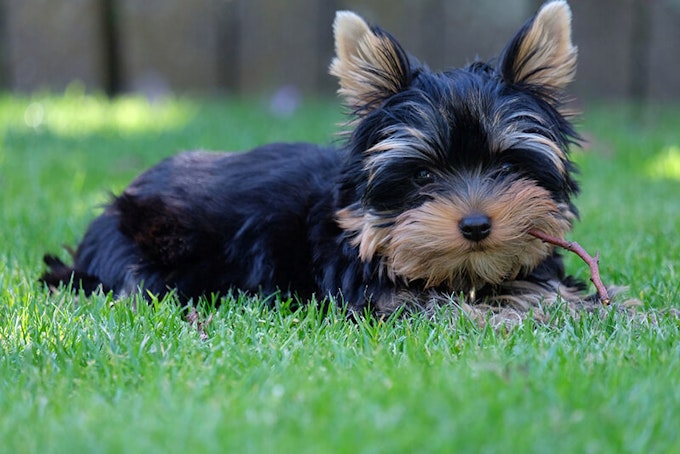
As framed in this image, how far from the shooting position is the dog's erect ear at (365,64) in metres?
4.51

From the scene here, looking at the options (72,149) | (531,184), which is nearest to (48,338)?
(531,184)

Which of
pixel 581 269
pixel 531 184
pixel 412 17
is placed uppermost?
pixel 412 17

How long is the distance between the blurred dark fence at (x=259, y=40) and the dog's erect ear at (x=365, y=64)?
37.8 feet

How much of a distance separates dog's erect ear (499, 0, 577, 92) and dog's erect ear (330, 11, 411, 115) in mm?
558

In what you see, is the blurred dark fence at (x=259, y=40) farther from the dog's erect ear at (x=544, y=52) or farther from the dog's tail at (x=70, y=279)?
the dog's tail at (x=70, y=279)

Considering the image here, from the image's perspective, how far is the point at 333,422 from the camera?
2.82 m

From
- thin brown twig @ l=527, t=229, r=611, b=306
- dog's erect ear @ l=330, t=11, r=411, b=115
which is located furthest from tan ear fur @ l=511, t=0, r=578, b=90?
thin brown twig @ l=527, t=229, r=611, b=306

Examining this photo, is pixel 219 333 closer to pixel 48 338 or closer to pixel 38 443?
pixel 48 338

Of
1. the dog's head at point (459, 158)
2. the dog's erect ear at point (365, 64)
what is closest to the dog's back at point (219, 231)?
the dog's head at point (459, 158)

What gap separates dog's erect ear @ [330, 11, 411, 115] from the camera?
14.8 feet

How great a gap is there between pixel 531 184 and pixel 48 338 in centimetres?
240

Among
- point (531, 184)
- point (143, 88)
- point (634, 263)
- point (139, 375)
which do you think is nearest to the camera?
point (139, 375)

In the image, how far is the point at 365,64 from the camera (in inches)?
180

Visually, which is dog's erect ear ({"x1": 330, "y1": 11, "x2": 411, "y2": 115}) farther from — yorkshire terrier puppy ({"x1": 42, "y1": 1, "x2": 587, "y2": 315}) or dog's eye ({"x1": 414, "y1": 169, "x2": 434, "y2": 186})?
dog's eye ({"x1": 414, "y1": 169, "x2": 434, "y2": 186})
